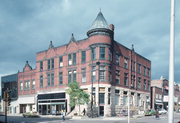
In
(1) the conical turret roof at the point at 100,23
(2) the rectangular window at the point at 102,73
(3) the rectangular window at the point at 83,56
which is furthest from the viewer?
(3) the rectangular window at the point at 83,56

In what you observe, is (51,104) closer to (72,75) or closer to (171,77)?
(72,75)

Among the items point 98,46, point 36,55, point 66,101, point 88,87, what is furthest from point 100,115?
point 36,55

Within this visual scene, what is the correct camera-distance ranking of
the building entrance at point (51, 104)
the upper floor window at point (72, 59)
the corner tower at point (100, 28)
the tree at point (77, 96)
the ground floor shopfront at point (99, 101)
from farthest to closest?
the building entrance at point (51, 104), the upper floor window at point (72, 59), the corner tower at point (100, 28), the ground floor shopfront at point (99, 101), the tree at point (77, 96)

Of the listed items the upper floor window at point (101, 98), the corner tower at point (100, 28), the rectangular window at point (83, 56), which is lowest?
the upper floor window at point (101, 98)

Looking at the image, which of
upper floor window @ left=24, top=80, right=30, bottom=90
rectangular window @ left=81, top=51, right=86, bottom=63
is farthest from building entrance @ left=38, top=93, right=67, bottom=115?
rectangular window @ left=81, top=51, right=86, bottom=63

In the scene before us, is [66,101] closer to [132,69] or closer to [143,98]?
[132,69]

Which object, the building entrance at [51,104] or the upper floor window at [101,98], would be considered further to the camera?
the building entrance at [51,104]

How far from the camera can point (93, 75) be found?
140 feet

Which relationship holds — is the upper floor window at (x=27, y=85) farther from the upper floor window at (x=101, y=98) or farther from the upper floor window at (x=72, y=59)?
the upper floor window at (x=101, y=98)

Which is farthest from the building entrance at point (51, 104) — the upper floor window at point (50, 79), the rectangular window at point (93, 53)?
the rectangular window at point (93, 53)

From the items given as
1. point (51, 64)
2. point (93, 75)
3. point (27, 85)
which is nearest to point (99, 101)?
point (93, 75)

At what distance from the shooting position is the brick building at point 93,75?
4206cm

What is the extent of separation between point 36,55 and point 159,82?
143 feet

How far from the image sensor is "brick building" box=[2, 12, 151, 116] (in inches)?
1656
